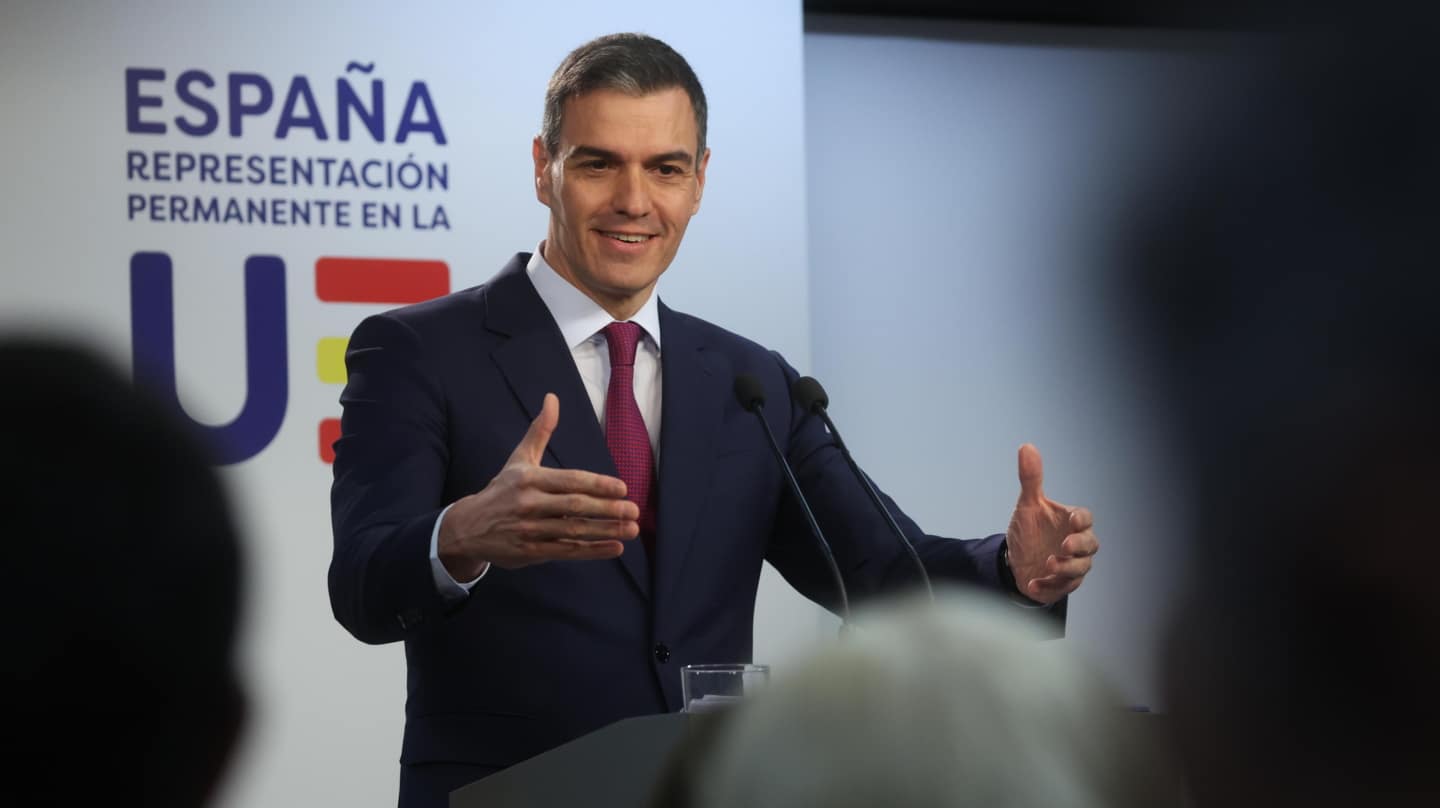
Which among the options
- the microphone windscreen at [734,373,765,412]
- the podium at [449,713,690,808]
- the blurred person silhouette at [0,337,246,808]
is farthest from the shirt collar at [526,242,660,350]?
the blurred person silhouette at [0,337,246,808]

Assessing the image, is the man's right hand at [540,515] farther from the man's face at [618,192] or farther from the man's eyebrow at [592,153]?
the man's eyebrow at [592,153]

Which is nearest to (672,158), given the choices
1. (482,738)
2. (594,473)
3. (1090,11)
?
(594,473)

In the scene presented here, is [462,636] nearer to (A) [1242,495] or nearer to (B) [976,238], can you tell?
(B) [976,238]

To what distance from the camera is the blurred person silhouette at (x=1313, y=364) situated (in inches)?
181

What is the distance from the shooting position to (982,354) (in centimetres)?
468

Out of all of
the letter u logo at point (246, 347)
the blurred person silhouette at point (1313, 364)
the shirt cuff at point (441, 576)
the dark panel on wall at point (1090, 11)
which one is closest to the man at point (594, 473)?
the shirt cuff at point (441, 576)

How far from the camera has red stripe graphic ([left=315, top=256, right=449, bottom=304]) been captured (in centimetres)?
398

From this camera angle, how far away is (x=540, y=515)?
1.84 m

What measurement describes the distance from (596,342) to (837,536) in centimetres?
51

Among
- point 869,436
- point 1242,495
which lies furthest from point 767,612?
point 1242,495

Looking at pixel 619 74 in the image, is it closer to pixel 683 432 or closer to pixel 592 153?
pixel 592 153

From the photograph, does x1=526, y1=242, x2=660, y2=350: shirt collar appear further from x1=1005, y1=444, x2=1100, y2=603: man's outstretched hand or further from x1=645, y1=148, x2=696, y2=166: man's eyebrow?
x1=1005, y1=444, x2=1100, y2=603: man's outstretched hand

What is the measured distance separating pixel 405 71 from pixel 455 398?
6.01 ft

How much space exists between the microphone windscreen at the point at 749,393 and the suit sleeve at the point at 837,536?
0.23 meters
